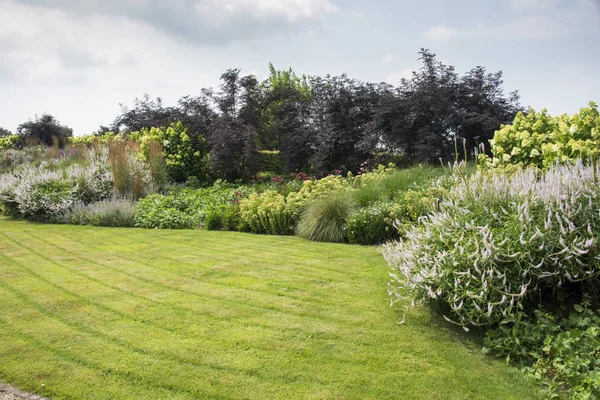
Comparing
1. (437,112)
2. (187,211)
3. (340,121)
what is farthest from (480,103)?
(187,211)

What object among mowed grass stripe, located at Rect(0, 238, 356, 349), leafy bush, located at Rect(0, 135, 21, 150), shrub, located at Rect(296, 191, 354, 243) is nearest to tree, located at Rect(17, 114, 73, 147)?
leafy bush, located at Rect(0, 135, 21, 150)

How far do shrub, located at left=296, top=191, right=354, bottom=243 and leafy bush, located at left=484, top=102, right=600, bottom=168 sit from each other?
256 centimetres

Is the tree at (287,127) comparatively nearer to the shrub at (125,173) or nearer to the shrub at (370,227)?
the shrub at (125,173)

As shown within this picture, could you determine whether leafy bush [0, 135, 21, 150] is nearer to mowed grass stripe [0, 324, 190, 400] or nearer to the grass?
the grass

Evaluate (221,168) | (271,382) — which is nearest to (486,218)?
(271,382)

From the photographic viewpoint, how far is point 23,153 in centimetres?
1786

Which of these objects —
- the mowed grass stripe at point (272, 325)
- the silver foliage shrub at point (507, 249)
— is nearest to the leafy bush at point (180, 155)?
the mowed grass stripe at point (272, 325)

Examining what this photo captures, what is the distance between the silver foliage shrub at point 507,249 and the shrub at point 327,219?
3.23 m

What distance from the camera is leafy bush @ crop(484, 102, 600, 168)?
5.56 meters

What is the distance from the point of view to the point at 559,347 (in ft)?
10.2

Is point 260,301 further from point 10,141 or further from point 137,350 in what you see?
point 10,141

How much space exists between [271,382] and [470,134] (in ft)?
36.0

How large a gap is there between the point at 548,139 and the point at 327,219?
11.8 ft

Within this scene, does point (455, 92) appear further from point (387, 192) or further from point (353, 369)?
point (353, 369)
